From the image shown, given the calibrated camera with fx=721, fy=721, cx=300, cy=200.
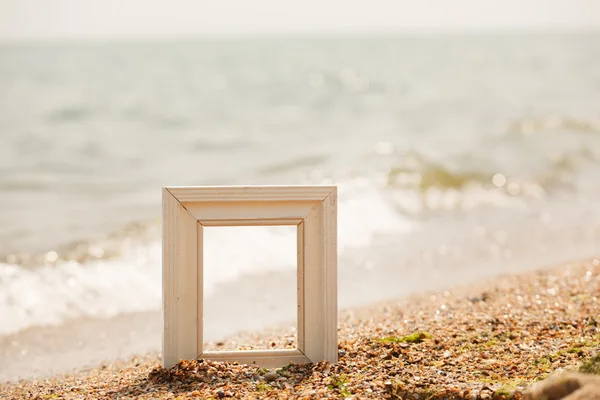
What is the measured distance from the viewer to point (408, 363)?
3.52 meters

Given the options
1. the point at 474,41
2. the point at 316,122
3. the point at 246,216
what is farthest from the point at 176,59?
the point at 246,216

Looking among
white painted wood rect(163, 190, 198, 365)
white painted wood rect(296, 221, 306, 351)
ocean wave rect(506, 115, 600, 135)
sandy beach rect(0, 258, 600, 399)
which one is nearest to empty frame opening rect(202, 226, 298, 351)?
sandy beach rect(0, 258, 600, 399)

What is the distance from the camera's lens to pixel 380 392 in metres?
3.13

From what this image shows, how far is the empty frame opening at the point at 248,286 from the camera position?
491 centimetres

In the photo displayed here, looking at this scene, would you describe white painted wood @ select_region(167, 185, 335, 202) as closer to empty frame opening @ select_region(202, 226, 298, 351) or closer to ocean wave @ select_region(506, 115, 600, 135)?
empty frame opening @ select_region(202, 226, 298, 351)

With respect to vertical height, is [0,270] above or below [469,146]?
below

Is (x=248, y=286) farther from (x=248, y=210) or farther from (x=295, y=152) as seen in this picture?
(x=295, y=152)

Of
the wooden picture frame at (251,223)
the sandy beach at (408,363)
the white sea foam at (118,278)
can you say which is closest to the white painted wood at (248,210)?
the wooden picture frame at (251,223)

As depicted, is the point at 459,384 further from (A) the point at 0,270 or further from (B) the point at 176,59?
(B) the point at 176,59

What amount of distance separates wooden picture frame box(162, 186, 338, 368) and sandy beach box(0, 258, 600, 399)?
0.10 meters

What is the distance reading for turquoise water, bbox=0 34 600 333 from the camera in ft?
21.4

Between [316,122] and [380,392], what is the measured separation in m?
11.9

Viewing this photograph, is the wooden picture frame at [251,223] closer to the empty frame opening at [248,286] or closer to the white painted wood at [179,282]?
the white painted wood at [179,282]

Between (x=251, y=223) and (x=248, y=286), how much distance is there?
232cm
